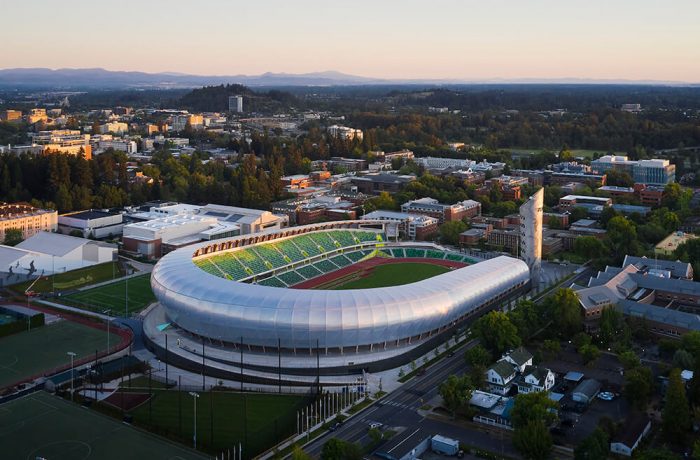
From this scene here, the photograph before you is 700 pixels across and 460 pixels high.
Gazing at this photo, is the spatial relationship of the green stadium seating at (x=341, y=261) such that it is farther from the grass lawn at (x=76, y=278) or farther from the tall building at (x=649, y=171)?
the tall building at (x=649, y=171)

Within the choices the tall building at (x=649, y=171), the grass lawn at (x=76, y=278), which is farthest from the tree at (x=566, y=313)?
the tall building at (x=649, y=171)

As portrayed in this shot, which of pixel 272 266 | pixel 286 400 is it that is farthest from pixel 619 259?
pixel 286 400

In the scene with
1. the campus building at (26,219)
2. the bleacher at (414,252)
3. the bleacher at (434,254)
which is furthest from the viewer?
the campus building at (26,219)

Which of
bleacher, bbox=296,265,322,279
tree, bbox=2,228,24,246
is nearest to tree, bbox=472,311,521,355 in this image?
bleacher, bbox=296,265,322,279

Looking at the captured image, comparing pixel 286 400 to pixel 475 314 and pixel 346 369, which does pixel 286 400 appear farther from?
pixel 475 314

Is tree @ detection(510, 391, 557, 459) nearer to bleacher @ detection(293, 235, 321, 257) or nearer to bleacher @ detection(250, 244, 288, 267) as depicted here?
bleacher @ detection(250, 244, 288, 267)

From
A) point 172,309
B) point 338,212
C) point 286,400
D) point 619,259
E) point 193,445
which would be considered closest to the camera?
point 193,445

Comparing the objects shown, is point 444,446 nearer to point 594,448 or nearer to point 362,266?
point 594,448
